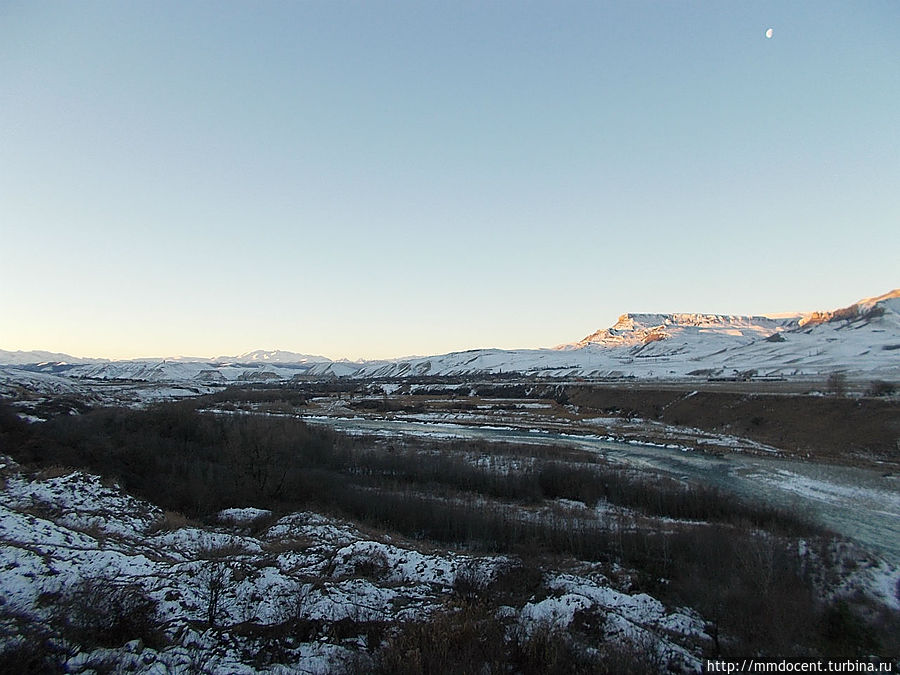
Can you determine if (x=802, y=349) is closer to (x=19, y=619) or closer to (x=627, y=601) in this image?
(x=627, y=601)

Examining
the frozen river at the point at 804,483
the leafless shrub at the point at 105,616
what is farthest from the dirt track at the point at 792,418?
the leafless shrub at the point at 105,616

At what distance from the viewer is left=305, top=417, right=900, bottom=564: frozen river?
16188mm

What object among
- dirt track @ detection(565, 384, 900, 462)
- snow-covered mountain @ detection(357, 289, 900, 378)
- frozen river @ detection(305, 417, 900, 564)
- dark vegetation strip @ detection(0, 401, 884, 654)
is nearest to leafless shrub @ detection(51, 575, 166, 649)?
dark vegetation strip @ detection(0, 401, 884, 654)

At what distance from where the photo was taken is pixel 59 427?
26.6 m

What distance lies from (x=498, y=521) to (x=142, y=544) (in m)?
10.6

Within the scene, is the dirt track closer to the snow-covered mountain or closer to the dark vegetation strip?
the dark vegetation strip

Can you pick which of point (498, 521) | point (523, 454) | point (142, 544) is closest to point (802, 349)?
point (523, 454)

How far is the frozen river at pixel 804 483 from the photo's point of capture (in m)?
16.2

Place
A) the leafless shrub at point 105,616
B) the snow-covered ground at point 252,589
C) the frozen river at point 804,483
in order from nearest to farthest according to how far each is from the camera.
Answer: the leafless shrub at point 105,616, the snow-covered ground at point 252,589, the frozen river at point 804,483

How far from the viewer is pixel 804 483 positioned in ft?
73.1

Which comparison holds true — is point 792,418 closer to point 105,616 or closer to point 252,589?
point 252,589

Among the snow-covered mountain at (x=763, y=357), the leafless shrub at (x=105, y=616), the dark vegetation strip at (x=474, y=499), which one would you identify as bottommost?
the dark vegetation strip at (x=474, y=499)

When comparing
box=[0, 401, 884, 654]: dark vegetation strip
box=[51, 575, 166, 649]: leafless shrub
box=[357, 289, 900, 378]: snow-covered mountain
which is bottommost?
box=[0, 401, 884, 654]: dark vegetation strip

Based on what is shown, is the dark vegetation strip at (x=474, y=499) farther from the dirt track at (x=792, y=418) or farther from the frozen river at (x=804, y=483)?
the dirt track at (x=792, y=418)
